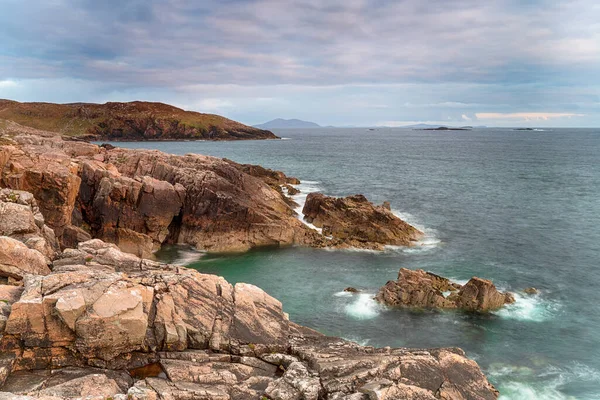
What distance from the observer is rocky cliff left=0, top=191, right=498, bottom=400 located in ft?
54.5

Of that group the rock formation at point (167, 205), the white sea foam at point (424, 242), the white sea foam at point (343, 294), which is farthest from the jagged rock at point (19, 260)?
the white sea foam at point (424, 242)

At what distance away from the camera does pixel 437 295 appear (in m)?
38.6

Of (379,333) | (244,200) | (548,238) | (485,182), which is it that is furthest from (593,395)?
(485,182)

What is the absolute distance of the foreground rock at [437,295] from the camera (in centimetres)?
3788

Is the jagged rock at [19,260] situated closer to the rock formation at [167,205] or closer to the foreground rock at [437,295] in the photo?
the rock formation at [167,205]

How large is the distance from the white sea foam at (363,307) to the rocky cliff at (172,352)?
1543cm

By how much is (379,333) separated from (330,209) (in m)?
29.0

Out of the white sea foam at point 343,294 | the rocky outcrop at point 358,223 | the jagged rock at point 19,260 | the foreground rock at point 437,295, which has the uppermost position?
the jagged rock at point 19,260

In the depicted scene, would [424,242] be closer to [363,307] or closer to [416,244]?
[416,244]

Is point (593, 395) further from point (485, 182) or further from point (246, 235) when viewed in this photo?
point (485, 182)

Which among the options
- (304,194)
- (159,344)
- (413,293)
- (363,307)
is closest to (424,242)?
(413,293)

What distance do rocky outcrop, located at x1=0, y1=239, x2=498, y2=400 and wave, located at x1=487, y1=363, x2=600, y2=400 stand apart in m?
9.26

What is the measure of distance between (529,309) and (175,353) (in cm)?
3320

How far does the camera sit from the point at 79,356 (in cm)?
1758
